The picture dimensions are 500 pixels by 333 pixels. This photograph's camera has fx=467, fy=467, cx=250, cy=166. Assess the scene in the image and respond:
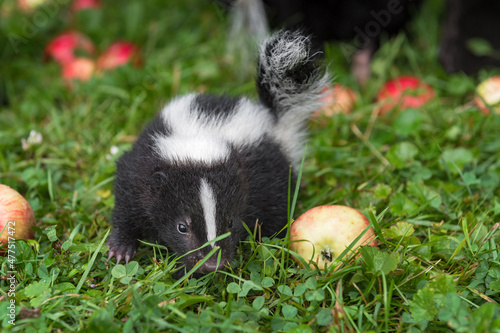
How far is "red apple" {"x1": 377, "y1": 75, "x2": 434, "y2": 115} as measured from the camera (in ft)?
15.8

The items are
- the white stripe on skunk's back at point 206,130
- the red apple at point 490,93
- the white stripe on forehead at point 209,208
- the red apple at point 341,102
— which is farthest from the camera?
the red apple at point 341,102

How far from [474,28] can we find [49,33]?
5.54 m

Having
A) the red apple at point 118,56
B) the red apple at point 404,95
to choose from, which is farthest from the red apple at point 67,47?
the red apple at point 404,95

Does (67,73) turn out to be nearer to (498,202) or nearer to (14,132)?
(14,132)

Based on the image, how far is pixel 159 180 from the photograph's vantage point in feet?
9.69

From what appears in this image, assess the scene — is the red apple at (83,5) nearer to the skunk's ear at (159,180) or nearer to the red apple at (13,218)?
the red apple at (13,218)

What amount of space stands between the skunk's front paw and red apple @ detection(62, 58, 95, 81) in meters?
2.90

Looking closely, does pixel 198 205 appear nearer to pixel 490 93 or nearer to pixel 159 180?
pixel 159 180

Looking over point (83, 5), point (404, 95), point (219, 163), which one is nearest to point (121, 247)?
point (219, 163)

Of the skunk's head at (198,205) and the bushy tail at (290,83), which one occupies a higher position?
the bushy tail at (290,83)

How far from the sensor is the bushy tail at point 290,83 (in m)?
3.49

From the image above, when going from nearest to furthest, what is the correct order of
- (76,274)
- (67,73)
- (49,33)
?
(76,274), (67,73), (49,33)

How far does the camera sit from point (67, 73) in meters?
5.55

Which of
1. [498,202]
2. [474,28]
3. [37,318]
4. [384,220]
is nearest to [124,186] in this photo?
[37,318]
